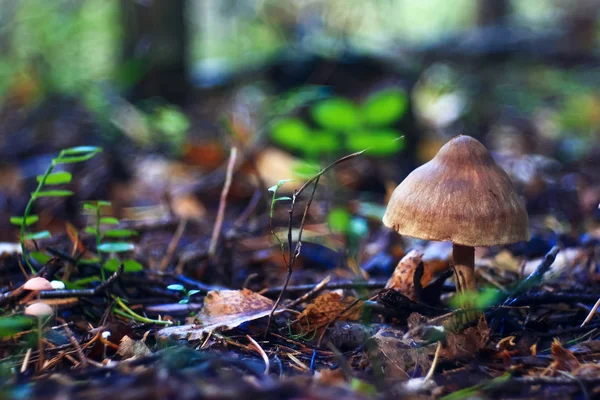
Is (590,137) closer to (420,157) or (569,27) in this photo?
(420,157)

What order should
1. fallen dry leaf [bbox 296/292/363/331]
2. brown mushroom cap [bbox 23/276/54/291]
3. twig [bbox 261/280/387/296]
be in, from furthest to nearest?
twig [bbox 261/280/387/296], fallen dry leaf [bbox 296/292/363/331], brown mushroom cap [bbox 23/276/54/291]

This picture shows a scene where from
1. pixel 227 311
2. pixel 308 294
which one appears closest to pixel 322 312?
pixel 308 294

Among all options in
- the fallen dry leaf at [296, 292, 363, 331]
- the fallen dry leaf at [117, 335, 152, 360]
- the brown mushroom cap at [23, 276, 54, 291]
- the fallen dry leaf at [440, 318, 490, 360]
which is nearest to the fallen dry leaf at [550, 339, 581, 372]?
the fallen dry leaf at [440, 318, 490, 360]

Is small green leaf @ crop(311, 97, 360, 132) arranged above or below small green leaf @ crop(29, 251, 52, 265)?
above

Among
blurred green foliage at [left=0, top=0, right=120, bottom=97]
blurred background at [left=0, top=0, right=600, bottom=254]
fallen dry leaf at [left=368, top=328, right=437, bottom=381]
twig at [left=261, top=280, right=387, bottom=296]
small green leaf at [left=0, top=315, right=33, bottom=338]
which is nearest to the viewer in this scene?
small green leaf at [left=0, top=315, right=33, bottom=338]

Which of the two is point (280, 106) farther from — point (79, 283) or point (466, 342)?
point (466, 342)

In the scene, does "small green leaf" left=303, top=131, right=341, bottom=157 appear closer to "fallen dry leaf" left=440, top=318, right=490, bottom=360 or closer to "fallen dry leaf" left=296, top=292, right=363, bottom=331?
"fallen dry leaf" left=296, top=292, right=363, bottom=331

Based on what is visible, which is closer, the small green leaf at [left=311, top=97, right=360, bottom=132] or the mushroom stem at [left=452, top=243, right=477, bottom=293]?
the mushroom stem at [left=452, top=243, right=477, bottom=293]

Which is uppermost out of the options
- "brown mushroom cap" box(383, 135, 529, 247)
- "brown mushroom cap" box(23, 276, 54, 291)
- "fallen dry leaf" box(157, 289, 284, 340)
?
"brown mushroom cap" box(383, 135, 529, 247)
